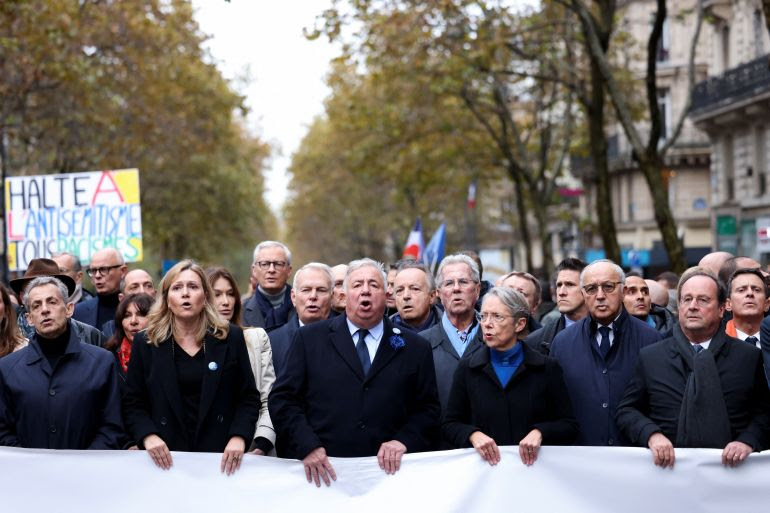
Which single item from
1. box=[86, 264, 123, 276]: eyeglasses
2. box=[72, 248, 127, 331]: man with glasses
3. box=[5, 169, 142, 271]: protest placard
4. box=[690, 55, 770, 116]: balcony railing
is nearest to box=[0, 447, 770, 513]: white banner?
box=[72, 248, 127, 331]: man with glasses

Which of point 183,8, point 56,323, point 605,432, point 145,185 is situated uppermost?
point 183,8

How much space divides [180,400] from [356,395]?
2.88 feet

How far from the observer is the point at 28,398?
683cm

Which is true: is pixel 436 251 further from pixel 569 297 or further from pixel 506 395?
pixel 506 395

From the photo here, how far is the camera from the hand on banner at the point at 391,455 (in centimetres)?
666

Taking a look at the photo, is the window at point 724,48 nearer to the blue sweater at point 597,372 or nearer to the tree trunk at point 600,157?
the tree trunk at point 600,157

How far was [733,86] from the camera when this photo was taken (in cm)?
3625

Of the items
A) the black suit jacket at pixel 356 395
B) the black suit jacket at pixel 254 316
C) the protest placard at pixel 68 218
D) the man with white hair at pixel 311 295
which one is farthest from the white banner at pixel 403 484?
the protest placard at pixel 68 218

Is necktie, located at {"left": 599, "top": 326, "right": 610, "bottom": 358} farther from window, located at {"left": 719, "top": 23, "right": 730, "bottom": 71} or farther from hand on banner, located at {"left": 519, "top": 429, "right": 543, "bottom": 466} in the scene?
window, located at {"left": 719, "top": 23, "right": 730, "bottom": 71}

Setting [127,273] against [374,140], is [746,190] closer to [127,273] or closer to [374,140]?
[374,140]

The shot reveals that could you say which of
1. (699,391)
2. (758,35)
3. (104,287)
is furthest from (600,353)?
(758,35)

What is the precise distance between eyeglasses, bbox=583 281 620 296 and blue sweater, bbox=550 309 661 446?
0.16m

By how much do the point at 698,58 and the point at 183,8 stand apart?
28.0m

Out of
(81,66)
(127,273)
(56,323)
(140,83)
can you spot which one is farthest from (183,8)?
(56,323)
